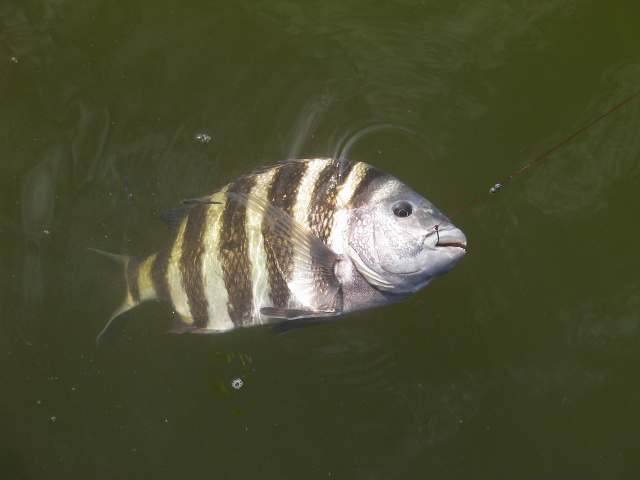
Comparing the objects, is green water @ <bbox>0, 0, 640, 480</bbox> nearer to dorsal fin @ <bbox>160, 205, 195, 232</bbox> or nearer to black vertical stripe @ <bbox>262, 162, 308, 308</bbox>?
dorsal fin @ <bbox>160, 205, 195, 232</bbox>

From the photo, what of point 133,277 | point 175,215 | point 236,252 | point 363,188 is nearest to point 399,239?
point 363,188

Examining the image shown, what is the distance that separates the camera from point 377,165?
2.26 m

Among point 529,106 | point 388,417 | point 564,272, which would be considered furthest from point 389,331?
point 529,106

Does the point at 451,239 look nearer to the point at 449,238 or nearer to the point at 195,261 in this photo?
the point at 449,238

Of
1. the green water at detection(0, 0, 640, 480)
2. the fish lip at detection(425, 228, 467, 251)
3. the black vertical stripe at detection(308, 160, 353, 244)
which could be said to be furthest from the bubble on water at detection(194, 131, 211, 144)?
the fish lip at detection(425, 228, 467, 251)

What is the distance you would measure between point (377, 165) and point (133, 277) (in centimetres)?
136

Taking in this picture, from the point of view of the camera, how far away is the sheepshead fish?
4.79 feet

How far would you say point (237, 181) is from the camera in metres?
1.63

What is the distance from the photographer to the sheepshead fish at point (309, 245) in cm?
146

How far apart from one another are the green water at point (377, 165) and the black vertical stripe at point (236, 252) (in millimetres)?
748

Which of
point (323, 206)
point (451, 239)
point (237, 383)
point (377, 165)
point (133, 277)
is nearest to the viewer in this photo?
point (451, 239)

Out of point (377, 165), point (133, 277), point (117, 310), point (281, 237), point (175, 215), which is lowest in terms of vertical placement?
point (117, 310)

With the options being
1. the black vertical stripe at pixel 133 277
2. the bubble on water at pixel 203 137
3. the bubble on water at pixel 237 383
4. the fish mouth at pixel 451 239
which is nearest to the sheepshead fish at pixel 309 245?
the fish mouth at pixel 451 239

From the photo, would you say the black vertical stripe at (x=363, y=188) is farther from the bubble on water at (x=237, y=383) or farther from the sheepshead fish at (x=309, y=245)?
the bubble on water at (x=237, y=383)
